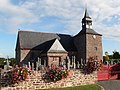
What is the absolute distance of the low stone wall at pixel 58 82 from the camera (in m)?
11.9

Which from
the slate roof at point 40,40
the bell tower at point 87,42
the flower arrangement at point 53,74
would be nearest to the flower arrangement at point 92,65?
the flower arrangement at point 53,74

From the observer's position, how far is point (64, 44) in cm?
4362

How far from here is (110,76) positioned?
17891mm

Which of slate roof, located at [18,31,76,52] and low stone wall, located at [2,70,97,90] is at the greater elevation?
slate roof, located at [18,31,76,52]

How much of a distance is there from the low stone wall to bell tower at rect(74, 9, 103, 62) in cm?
2477

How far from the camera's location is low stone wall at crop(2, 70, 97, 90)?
11891 millimetres

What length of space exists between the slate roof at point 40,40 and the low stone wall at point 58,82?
24.6m

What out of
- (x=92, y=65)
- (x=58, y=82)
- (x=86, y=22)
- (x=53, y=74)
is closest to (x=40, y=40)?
(x=86, y=22)

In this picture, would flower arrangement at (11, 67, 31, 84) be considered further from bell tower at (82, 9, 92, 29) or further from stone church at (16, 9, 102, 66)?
bell tower at (82, 9, 92, 29)

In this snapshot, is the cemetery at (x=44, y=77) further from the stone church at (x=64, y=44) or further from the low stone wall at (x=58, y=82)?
→ the stone church at (x=64, y=44)

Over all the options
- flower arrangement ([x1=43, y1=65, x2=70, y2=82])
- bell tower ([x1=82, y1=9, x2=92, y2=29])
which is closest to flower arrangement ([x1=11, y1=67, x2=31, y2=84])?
flower arrangement ([x1=43, y1=65, x2=70, y2=82])

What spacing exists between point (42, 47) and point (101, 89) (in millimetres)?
Result: 28590

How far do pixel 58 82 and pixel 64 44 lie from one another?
30498mm

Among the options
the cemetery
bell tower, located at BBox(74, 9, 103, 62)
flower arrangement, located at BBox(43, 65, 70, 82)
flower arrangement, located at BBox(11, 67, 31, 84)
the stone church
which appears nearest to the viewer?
flower arrangement, located at BBox(11, 67, 31, 84)
